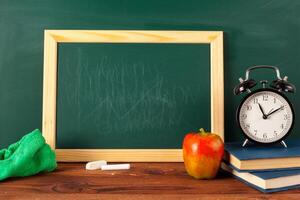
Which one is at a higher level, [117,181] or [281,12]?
[281,12]

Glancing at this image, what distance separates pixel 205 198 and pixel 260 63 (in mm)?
658

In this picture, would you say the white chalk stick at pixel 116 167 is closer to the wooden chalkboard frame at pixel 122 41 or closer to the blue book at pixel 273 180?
the wooden chalkboard frame at pixel 122 41

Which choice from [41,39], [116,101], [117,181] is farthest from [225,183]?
[41,39]

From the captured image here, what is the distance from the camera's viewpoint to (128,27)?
1167mm

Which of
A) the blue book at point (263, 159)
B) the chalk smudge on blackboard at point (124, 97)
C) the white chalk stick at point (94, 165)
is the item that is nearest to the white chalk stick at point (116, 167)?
the white chalk stick at point (94, 165)

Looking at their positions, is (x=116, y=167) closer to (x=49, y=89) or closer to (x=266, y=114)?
(x=49, y=89)

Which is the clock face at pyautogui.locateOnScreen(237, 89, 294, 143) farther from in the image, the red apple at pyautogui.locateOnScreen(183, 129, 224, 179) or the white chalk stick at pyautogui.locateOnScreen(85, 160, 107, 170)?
the white chalk stick at pyautogui.locateOnScreen(85, 160, 107, 170)

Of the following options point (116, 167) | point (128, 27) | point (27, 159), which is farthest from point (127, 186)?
point (128, 27)

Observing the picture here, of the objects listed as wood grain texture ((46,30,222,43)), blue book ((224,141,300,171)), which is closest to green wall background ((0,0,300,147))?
wood grain texture ((46,30,222,43))

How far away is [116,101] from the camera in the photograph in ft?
3.68

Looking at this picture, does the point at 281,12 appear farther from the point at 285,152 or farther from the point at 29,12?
the point at 29,12

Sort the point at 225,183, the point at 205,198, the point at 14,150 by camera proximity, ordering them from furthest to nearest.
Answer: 1. the point at 14,150
2. the point at 225,183
3. the point at 205,198

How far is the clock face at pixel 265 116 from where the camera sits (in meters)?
0.95

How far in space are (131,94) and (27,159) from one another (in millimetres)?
436
